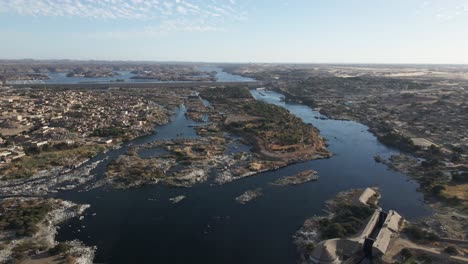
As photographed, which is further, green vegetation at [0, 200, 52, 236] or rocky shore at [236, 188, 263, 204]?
rocky shore at [236, 188, 263, 204]

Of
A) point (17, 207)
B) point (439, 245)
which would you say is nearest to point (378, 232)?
point (439, 245)

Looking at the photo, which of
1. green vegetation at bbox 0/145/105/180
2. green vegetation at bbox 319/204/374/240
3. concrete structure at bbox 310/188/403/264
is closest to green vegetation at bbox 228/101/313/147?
green vegetation at bbox 319/204/374/240

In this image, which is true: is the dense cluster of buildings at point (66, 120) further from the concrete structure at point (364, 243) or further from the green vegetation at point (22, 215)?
the concrete structure at point (364, 243)

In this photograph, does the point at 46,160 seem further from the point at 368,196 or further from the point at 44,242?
the point at 368,196

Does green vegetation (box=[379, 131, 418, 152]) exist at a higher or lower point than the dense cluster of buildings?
lower

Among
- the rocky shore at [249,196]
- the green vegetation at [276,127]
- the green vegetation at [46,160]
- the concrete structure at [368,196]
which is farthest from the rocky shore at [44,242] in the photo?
the green vegetation at [276,127]

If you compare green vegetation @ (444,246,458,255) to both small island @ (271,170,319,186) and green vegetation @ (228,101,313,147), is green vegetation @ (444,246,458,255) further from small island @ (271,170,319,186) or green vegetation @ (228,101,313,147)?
green vegetation @ (228,101,313,147)
